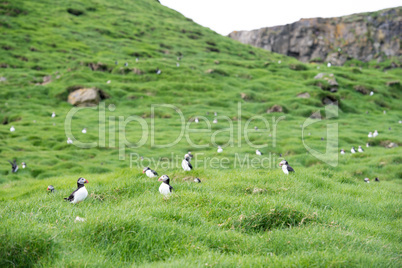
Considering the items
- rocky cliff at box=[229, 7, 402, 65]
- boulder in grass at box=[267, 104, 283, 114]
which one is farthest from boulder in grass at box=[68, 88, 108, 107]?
rocky cliff at box=[229, 7, 402, 65]

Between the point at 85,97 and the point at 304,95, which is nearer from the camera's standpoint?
the point at 85,97

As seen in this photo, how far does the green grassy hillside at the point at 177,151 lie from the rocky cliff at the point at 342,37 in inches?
2755

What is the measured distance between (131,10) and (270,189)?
105m

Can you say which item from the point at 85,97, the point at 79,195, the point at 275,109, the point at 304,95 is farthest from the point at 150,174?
the point at 304,95

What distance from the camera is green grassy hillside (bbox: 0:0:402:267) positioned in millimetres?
5293

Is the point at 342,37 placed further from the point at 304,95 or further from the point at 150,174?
the point at 150,174

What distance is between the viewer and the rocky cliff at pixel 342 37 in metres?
129

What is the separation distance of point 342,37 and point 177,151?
457ft

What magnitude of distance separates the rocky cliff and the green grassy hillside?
69976 millimetres

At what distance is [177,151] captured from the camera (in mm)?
27047

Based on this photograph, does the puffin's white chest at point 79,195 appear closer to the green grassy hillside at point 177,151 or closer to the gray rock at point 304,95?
the green grassy hillside at point 177,151

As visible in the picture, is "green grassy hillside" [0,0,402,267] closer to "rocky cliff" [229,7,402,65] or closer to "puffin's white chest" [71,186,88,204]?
"puffin's white chest" [71,186,88,204]

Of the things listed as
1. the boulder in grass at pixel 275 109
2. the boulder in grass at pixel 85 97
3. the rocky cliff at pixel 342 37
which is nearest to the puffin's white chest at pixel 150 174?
the boulder in grass at pixel 275 109

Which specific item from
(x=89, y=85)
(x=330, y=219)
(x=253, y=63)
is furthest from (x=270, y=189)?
(x=253, y=63)
